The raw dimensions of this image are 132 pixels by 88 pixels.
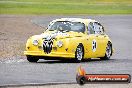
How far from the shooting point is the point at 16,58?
23078 mm

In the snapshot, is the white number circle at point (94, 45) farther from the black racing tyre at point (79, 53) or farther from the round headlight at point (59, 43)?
the round headlight at point (59, 43)

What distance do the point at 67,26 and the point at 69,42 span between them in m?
1.56

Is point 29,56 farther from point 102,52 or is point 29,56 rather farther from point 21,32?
point 21,32

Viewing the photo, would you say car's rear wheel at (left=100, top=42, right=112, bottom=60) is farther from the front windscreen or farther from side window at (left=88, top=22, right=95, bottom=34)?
the front windscreen

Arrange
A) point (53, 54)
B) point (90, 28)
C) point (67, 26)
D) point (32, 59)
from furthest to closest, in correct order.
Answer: point (90, 28) → point (67, 26) → point (32, 59) → point (53, 54)

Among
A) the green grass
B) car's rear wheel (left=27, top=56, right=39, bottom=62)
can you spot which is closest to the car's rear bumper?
car's rear wheel (left=27, top=56, right=39, bottom=62)

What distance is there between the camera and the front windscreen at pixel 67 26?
2238 centimetres

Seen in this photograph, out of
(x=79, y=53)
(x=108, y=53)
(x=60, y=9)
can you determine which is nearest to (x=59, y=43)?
(x=79, y=53)

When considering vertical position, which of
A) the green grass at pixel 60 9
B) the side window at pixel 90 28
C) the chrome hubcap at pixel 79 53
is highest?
the side window at pixel 90 28

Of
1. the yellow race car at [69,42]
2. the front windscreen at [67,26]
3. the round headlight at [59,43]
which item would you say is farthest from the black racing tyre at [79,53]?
the front windscreen at [67,26]

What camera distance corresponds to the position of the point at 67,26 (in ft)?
73.8

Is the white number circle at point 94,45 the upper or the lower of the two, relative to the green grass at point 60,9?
upper

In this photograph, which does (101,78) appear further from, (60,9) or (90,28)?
(60,9)

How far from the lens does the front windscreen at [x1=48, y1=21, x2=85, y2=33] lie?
73.4ft
